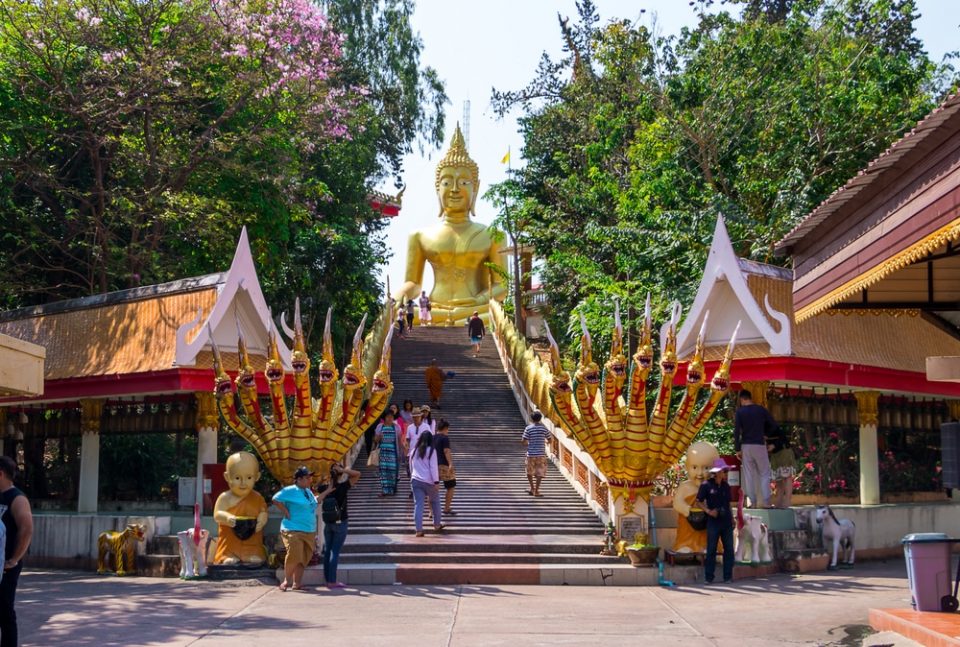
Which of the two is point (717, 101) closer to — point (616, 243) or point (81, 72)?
point (616, 243)

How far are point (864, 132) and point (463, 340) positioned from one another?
49.9 ft

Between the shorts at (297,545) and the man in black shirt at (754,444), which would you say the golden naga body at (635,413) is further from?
the shorts at (297,545)

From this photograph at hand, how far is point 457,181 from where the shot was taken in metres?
42.8

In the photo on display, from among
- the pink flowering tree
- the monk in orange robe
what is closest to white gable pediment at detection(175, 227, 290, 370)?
the pink flowering tree

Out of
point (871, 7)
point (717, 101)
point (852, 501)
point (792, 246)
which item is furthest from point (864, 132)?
point (792, 246)

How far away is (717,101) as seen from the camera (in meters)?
24.8

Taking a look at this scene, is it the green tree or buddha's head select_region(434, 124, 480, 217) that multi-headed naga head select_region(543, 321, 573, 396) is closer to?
the green tree

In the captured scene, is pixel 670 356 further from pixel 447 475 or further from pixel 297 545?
pixel 297 545

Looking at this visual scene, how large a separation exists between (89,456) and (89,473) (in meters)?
0.27

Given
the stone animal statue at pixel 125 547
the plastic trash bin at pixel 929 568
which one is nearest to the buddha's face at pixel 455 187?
the stone animal statue at pixel 125 547

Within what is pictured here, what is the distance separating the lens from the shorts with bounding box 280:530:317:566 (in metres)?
13.9

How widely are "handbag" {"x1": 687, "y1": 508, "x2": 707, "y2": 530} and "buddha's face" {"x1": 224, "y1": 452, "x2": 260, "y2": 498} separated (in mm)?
5485

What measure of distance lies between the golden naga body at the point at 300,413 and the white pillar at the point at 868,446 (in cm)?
780

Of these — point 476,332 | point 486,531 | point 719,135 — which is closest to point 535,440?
point 486,531
